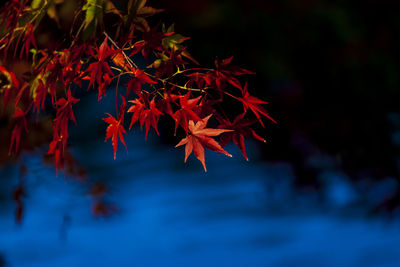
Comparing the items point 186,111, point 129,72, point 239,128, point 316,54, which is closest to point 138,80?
point 129,72

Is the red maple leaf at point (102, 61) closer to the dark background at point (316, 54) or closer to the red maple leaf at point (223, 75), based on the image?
the red maple leaf at point (223, 75)

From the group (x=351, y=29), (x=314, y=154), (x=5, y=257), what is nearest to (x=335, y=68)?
(x=351, y=29)

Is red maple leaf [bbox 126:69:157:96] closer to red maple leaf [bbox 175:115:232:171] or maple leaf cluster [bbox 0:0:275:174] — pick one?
maple leaf cluster [bbox 0:0:275:174]

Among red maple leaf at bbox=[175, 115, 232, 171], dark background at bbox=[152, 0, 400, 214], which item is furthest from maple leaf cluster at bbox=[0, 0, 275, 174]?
dark background at bbox=[152, 0, 400, 214]

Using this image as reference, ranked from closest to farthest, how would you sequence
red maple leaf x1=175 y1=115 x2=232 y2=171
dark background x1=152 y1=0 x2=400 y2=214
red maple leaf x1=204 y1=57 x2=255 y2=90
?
1. red maple leaf x1=175 y1=115 x2=232 y2=171
2. red maple leaf x1=204 y1=57 x2=255 y2=90
3. dark background x1=152 y1=0 x2=400 y2=214

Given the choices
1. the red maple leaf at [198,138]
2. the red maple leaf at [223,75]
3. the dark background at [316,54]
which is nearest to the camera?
the red maple leaf at [198,138]

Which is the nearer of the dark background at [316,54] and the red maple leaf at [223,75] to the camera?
the red maple leaf at [223,75]

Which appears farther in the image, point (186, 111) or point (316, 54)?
point (316, 54)

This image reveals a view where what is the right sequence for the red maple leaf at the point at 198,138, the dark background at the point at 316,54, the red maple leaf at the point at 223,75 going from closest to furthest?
the red maple leaf at the point at 198,138, the red maple leaf at the point at 223,75, the dark background at the point at 316,54

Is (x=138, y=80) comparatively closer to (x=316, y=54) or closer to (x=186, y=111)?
(x=186, y=111)

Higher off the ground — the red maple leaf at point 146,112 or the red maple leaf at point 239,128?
the red maple leaf at point 146,112

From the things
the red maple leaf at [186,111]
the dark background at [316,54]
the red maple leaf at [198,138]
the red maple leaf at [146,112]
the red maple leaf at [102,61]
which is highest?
the dark background at [316,54]

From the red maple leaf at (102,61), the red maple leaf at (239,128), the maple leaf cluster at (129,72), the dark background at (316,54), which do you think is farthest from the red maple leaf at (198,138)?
the dark background at (316,54)

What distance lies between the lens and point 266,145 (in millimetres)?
3199
